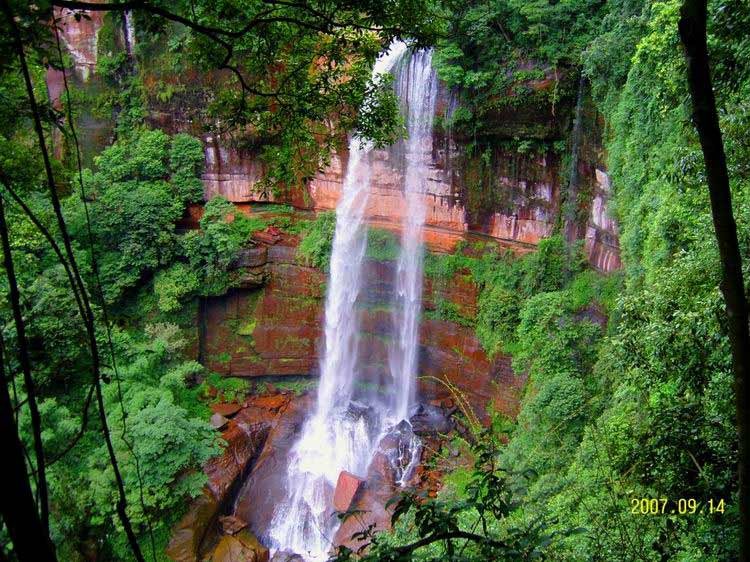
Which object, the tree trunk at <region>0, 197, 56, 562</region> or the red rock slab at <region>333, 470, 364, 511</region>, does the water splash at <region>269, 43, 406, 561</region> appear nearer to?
the red rock slab at <region>333, 470, 364, 511</region>

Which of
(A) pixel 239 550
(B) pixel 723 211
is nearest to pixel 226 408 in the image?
(A) pixel 239 550

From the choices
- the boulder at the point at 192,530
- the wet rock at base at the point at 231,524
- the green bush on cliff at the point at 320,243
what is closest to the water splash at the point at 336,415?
the green bush on cliff at the point at 320,243

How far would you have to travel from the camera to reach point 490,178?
13961mm

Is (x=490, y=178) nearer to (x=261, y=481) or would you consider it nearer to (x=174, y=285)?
(x=174, y=285)

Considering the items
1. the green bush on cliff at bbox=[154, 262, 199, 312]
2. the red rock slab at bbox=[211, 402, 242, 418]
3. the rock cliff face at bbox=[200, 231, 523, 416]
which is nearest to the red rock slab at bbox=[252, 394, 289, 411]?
the red rock slab at bbox=[211, 402, 242, 418]

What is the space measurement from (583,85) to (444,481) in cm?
860

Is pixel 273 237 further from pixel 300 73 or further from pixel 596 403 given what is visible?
pixel 300 73

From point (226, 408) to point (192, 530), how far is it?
460 centimetres

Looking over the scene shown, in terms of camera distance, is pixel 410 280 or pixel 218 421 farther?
pixel 410 280

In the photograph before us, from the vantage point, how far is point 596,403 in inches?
338

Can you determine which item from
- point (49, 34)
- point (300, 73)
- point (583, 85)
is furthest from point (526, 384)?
point (49, 34)

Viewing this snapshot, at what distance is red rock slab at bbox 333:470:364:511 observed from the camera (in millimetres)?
11680

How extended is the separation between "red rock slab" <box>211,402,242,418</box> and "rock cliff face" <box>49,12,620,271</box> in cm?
562

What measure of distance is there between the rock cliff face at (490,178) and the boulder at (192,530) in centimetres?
610
